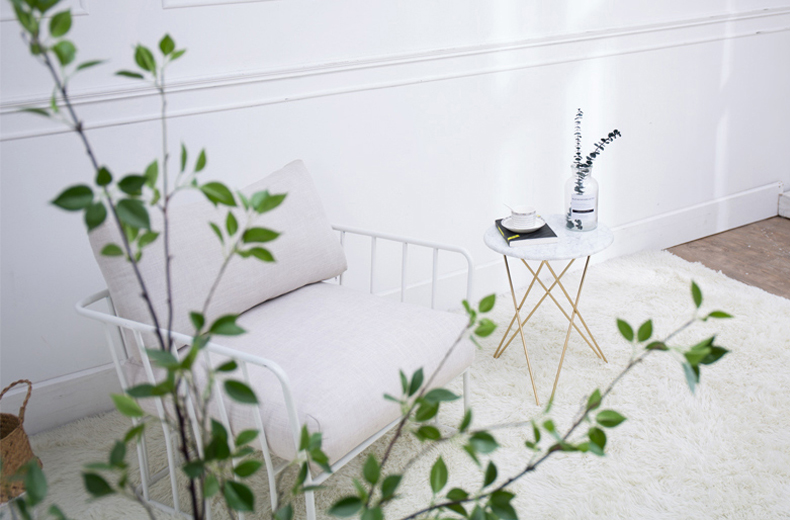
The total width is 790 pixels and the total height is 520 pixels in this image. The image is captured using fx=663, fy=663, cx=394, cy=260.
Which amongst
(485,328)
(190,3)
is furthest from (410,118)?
(485,328)

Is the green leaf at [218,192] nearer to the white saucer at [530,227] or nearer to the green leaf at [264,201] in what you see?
the green leaf at [264,201]

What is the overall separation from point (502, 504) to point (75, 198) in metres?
0.39

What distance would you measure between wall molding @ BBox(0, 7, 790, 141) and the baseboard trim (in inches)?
32.7

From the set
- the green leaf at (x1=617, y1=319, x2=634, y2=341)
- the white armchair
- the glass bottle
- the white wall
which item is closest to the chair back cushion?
the white armchair

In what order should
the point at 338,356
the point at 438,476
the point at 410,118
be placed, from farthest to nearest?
1. the point at 410,118
2. the point at 338,356
3. the point at 438,476

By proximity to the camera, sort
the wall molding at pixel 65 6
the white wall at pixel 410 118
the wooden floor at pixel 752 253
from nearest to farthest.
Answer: the wall molding at pixel 65 6 < the white wall at pixel 410 118 < the wooden floor at pixel 752 253

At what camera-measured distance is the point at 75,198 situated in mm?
461

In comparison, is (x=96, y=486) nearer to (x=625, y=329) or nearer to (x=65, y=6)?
(x=625, y=329)

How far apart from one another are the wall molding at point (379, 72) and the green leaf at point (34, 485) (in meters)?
1.70

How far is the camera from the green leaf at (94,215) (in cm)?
45

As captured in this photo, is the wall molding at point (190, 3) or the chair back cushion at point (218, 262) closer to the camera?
the chair back cushion at point (218, 262)

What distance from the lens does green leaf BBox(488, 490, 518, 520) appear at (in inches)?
20.5

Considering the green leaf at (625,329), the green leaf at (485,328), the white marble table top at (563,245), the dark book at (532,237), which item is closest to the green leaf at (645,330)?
the green leaf at (625,329)

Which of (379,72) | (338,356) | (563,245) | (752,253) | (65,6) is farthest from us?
(752,253)
